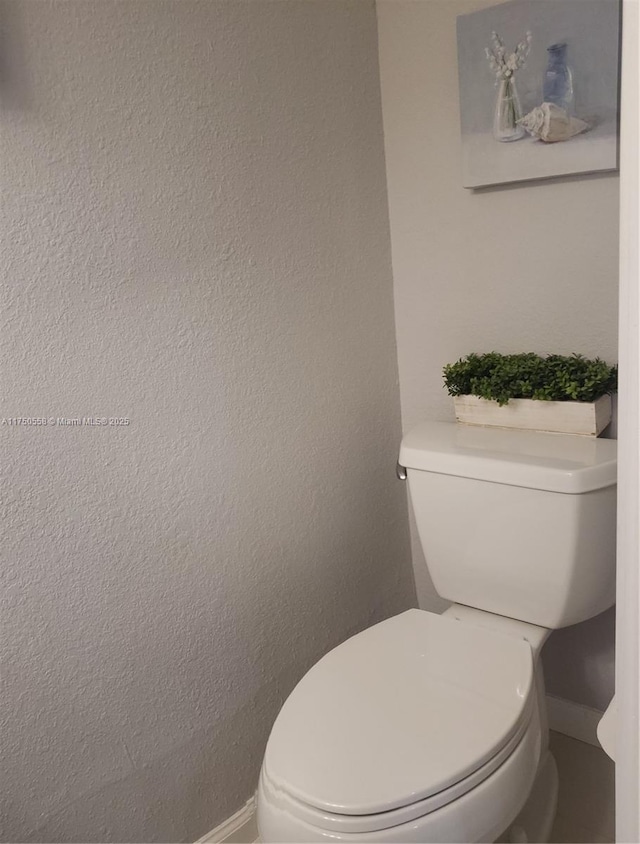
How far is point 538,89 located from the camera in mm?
1316

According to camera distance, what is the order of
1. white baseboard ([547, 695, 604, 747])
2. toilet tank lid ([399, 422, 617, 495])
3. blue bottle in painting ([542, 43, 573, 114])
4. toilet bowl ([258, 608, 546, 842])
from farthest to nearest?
1. white baseboard ([547, 695, 604, 747])
2. blue bottle in painting ([542, 43, 573, 114])
3. toilet tank lid ([399, 422, 617, 495])
4. toilet bowl ([258, 608, 546, 842])

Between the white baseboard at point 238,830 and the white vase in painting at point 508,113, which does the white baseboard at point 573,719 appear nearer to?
the white baseboard at point 238,830

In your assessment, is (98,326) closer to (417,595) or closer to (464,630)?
(464,630)

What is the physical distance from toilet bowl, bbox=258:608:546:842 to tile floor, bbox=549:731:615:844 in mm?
365

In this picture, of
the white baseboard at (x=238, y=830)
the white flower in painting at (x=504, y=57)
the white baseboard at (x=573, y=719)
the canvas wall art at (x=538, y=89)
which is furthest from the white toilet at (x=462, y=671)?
the white flower in painting at (x=504, y=57)

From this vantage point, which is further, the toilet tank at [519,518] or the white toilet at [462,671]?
the toilet tank at [519,518]

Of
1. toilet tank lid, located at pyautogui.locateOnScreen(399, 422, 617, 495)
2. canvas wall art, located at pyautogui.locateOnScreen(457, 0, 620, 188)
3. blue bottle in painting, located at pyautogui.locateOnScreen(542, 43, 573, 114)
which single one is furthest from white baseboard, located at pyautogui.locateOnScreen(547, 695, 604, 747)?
blue bottle in painting, located at pyautogui.locateOnScreen(542, 43, 573, 114)

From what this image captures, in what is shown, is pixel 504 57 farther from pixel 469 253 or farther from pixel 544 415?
pixel 544 415

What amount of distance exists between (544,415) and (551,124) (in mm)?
533

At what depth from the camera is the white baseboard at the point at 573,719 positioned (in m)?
1.54

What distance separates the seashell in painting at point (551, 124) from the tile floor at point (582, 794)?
1249 mm

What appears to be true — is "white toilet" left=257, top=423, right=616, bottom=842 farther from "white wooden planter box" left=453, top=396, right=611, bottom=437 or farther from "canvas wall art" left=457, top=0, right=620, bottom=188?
"canvas wall art" left=457, top=0, right=620, bottom=188

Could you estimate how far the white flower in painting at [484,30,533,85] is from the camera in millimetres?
1319

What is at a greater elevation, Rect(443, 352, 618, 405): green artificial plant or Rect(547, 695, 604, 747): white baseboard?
Rect(443, 352, 618, 405): green artificial plant
